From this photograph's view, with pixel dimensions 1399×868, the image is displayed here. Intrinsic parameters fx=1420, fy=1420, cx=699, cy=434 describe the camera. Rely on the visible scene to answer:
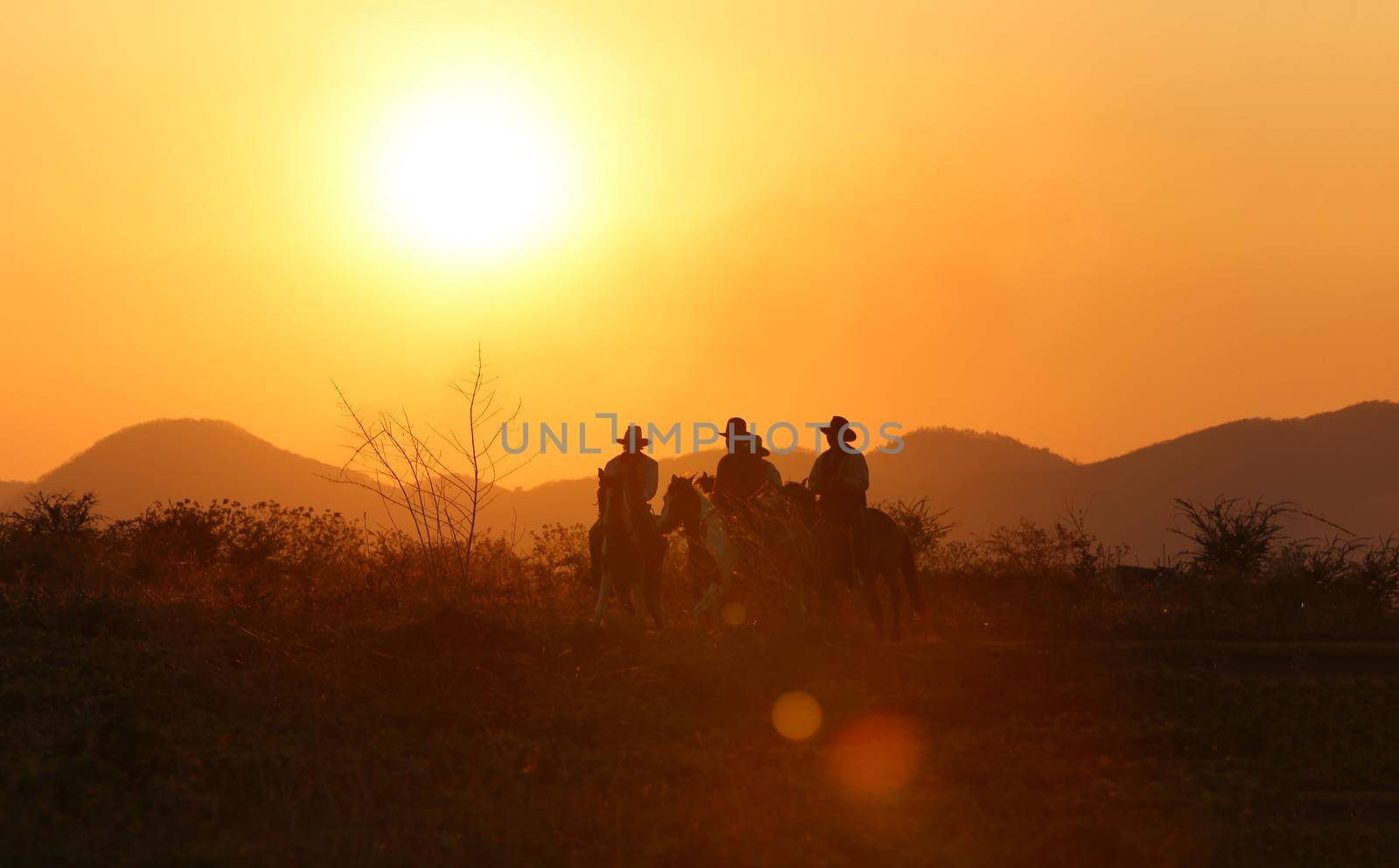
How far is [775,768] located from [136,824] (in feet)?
12.0

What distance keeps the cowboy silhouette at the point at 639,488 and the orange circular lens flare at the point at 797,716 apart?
14.6ft

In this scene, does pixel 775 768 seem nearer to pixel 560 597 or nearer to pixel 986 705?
pixel 986 705

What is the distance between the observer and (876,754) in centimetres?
923

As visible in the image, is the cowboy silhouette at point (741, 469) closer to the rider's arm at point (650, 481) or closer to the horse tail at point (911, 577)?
the rider's arm at point (650, 481)

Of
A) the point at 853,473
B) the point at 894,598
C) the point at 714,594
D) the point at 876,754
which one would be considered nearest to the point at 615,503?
the point at 714,594

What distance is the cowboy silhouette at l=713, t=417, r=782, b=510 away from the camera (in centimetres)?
1577

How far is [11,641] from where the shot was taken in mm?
12586

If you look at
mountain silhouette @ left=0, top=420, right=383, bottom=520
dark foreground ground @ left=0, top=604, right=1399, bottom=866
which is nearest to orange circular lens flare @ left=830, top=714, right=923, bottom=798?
dark foreground ground @ left=0, top=604, right=1399, bottom=866

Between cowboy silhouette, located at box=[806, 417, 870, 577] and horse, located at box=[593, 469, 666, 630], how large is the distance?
1.93 m

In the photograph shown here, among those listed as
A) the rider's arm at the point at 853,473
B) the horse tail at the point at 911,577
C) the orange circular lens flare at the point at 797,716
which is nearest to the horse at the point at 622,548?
the rider's arm at the point at 853,473

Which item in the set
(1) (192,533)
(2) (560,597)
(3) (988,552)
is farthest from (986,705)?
(1) (192,533)

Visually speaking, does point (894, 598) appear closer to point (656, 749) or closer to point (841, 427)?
point (841, 427)

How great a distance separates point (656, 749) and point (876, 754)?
1432 millimetres

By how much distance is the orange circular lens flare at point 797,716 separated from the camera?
10000 millimetres
